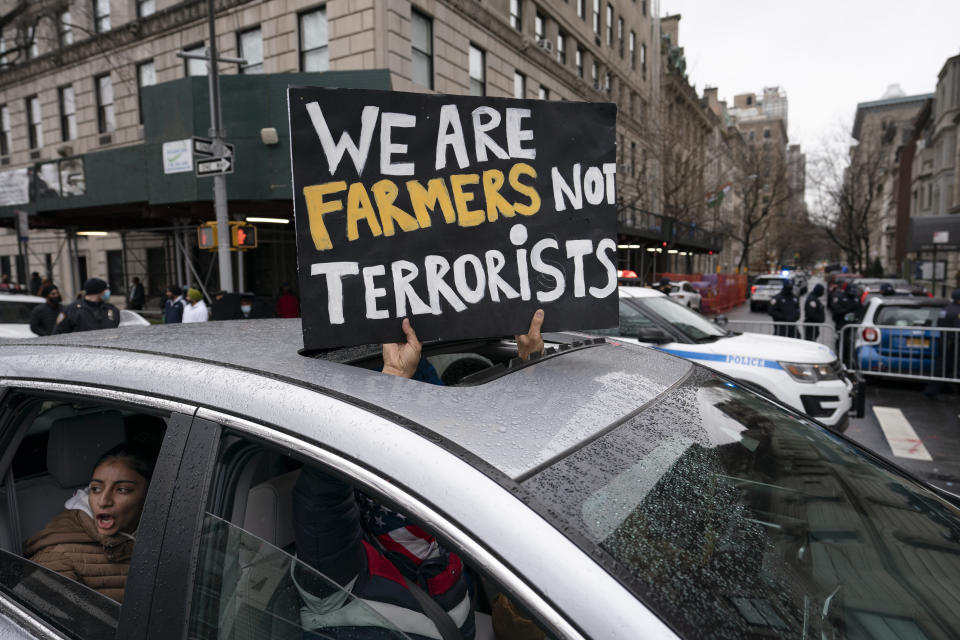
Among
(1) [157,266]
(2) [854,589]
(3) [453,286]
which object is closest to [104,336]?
(3) [453,286]

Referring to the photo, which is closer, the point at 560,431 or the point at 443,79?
the point at 560,431

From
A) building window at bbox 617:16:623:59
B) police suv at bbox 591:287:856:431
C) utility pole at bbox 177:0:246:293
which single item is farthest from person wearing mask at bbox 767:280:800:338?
building window at bbox 617:16:623:59

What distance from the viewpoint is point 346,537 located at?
1.57m

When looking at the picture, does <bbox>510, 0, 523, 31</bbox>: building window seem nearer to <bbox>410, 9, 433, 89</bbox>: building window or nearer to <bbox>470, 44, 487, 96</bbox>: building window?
<bbox>470, 44, 487, 96</bbox>: building window

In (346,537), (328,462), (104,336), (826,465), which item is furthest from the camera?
(104,336)

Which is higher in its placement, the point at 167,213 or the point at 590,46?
the point at 590,46

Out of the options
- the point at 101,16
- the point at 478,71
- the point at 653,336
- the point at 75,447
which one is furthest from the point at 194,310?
the point at 101,16

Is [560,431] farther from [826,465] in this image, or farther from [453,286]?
[826,465]

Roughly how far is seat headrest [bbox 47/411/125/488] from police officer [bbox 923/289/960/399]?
10.8m

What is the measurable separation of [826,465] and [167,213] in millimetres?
18238

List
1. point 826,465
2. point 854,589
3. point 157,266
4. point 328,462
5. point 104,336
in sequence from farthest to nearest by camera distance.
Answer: point 157,266 < point 104,336 < point 826,465 < point 854,589 < point 328,462

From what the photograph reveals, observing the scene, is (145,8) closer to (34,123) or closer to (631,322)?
(34,123)

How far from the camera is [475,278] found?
185cm

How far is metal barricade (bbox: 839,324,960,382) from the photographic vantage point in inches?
356
